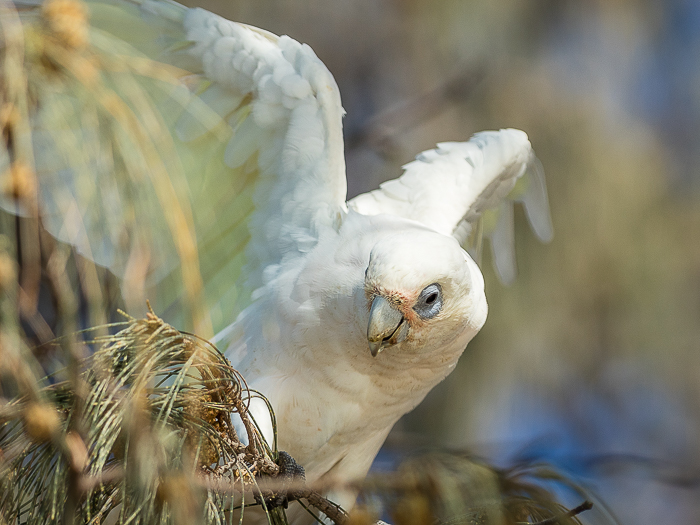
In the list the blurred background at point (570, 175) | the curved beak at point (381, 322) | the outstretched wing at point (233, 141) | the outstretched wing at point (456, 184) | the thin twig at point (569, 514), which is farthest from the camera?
the blurred background at point (570, 175)

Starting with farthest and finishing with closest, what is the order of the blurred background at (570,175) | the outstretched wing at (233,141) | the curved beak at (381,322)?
1. the blurred background at (570,175)
2. the outstretched wing at (233,141)
3. the curved beak at (381,322)

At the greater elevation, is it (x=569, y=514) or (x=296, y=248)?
(x=569, y=514)

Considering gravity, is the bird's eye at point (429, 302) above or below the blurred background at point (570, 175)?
above

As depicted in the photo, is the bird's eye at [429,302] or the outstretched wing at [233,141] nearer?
the bird's eye at [429,302]

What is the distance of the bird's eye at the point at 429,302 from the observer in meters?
1.14

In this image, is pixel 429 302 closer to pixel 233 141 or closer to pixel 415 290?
pixel 415 290

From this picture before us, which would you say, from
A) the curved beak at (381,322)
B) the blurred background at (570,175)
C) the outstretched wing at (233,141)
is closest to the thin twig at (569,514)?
the curved beak at (381,322)

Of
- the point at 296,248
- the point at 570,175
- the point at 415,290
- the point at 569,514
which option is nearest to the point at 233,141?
the point at 296,248

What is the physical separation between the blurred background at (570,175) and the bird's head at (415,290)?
4.14 ft

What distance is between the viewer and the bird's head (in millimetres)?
1100

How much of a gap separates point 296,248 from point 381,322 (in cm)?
37

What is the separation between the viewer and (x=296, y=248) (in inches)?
55.2

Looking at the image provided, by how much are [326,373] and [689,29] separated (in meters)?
2.47

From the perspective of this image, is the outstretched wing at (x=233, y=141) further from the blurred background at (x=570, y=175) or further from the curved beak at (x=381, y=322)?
the blurred background at (x=570, y=175)
